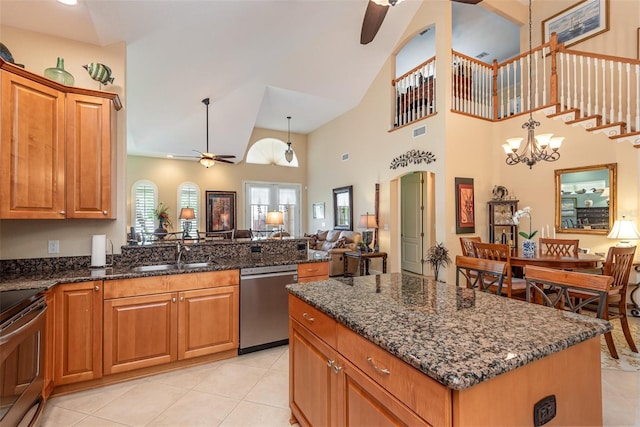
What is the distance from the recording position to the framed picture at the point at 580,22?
4879 millimetres

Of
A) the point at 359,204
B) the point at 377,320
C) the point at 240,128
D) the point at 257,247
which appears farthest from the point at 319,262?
the point at 240,128

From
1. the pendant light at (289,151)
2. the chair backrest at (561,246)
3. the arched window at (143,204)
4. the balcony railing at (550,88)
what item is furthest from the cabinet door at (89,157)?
the arched window at (143,204)

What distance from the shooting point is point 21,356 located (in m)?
1.71

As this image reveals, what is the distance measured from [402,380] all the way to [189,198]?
8653 mm

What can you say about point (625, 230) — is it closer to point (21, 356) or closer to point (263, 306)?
point (263, 306)

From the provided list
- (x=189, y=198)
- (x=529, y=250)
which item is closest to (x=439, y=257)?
(x=529, y=250)

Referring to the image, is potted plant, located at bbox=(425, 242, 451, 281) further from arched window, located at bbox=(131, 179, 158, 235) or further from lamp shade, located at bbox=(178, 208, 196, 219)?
arched window, located at bbox=(131, 179, 158, 235)

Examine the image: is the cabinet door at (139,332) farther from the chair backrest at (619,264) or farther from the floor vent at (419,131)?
the floor vent at (419,131)

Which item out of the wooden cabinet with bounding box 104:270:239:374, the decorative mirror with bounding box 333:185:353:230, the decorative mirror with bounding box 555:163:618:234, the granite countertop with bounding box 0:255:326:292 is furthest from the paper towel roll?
the decorative mirror with bounding box 555:163:618:234

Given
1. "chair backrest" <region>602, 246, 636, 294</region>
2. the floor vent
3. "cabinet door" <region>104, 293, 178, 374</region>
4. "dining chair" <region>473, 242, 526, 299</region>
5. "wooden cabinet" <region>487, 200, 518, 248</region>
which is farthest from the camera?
the floor vent

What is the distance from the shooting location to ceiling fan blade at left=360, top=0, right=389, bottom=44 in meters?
3.25

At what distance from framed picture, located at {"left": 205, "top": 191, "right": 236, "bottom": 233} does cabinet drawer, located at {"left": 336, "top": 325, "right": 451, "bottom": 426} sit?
8060 mm

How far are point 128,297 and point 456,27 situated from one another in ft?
23.7

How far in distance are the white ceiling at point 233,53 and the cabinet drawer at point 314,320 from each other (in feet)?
9.74
